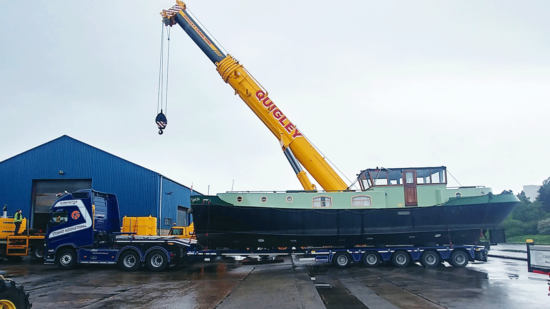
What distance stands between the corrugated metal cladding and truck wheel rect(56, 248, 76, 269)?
28.4 ft

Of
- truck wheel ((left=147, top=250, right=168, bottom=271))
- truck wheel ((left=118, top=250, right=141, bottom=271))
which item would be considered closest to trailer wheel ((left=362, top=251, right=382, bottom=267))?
truck wheel ((left=147, top=250, right=168, bottom=271))

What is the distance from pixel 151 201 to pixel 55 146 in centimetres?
720

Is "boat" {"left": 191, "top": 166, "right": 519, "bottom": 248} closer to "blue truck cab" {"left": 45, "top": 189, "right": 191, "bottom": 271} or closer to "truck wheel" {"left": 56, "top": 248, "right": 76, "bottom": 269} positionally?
"blue truck cab" {"left": 45, "top": 189, "right": 191, "bottom": 271}

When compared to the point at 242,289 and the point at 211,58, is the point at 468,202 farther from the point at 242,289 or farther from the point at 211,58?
the point at 211,58

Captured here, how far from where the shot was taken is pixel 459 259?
48.6ft

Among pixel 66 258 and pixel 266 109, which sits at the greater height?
pixel 266 109

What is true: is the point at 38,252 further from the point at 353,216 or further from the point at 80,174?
the point at 353,216

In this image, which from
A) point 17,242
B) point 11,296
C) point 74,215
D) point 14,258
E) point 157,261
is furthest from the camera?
point 14,258

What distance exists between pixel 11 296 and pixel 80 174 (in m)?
20.1

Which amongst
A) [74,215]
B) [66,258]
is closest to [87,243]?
[66,258]

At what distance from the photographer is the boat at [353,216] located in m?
14.3

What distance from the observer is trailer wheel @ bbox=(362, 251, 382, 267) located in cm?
1491

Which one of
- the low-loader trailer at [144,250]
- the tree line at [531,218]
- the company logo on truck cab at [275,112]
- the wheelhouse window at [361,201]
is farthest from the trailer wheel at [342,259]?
the tree line at [531,218]

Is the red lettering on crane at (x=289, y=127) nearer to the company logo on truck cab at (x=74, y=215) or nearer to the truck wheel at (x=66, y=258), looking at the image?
the company logo on truck cab at (x=74, y=215)
